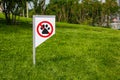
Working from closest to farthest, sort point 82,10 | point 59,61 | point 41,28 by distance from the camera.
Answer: point 41,28 < point 59,61 < point 82,10

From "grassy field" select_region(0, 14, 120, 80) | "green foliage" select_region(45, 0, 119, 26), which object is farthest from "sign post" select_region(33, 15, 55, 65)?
"green foliage" select_region(45, 0, 119, 26)

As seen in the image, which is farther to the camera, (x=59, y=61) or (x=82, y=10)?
(x=82, y=10)

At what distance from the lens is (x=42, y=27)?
724 cm

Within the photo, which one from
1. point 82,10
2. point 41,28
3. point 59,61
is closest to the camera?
point 41,28

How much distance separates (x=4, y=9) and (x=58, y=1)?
34.1 meters

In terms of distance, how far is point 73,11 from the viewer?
164 feet

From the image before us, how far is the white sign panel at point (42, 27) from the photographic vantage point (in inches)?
282

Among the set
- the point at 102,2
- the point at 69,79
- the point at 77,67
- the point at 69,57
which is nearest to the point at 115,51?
the point at 69,57

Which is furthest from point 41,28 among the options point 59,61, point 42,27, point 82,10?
point 82,10

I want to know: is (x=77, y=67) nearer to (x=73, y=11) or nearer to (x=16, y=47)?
(x=16, y=47)

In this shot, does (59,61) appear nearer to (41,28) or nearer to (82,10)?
(41,28)

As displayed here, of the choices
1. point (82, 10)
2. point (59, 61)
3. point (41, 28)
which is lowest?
point (59, 61)

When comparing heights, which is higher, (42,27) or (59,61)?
(42,27)

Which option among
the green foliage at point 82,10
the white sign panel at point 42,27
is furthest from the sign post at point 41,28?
the green foliage at point 82,10
